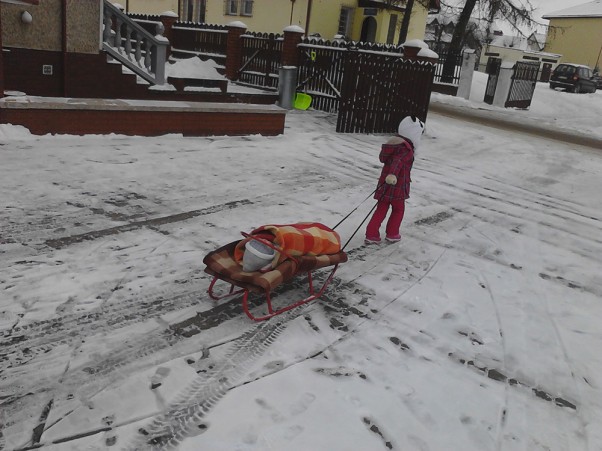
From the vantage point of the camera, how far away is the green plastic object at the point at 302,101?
15.1 meters

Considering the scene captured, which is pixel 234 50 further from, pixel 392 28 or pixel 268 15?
pixel 392 28

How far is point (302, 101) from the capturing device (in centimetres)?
1512

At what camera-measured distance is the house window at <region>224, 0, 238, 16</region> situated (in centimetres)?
2867

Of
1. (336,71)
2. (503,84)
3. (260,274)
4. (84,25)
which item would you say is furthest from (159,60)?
(503,84)

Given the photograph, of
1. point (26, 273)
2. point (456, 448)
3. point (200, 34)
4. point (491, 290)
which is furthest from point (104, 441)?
point (200, 34)

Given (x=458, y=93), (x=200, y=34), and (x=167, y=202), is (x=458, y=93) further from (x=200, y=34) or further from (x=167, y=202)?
(x=167, y=202)

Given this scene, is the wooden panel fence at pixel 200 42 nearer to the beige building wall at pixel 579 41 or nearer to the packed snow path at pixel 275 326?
the packed snow path at pixel 275 326

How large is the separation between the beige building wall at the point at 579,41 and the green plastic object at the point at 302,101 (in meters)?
41.9

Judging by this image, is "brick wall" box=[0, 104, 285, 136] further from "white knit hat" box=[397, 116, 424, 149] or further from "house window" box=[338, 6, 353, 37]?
"house window" box=[338, 6, 353, 37]

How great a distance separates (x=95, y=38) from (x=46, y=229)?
6984mm

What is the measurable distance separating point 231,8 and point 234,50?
13.4 metres

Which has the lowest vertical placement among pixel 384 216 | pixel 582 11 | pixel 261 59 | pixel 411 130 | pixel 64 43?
pixel 384 216

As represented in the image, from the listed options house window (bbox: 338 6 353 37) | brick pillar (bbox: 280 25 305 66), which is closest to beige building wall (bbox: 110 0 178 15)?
house window (bbox: 338 6 353 37)

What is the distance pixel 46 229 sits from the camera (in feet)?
16.9
